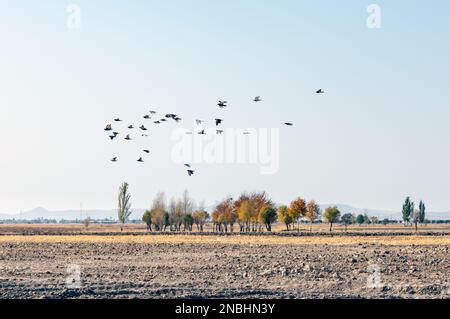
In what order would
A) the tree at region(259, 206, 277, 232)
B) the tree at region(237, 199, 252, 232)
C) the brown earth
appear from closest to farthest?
the brown earth → the tree at region(259, 206, 277, 232) → the tree at region(237, 199, 252, 232)

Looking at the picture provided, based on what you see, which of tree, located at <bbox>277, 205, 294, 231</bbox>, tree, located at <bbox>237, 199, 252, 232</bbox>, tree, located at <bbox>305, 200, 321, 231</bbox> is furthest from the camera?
tree, located at <bbox>305, 200, 321, 231</bbox>

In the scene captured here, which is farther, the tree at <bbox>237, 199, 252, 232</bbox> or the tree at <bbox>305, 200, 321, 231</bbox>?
the tree at <bbox>305, 200, 321, 231</bbox>

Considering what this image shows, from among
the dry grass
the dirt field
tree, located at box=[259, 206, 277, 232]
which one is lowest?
the dirt field

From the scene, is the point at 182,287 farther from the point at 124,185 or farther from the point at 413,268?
the point at 124,185

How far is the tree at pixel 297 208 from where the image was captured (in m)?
141

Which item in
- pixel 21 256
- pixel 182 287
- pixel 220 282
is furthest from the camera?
pixel 21 256

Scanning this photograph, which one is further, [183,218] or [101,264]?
[183,218]

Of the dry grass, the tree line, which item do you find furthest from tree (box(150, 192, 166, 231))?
the dry grass

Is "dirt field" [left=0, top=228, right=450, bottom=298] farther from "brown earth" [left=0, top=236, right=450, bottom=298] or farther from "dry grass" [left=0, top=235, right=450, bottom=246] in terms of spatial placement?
"dry grass" [left=0, top=235, right=450, bottom=246]

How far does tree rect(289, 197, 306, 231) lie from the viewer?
141m
